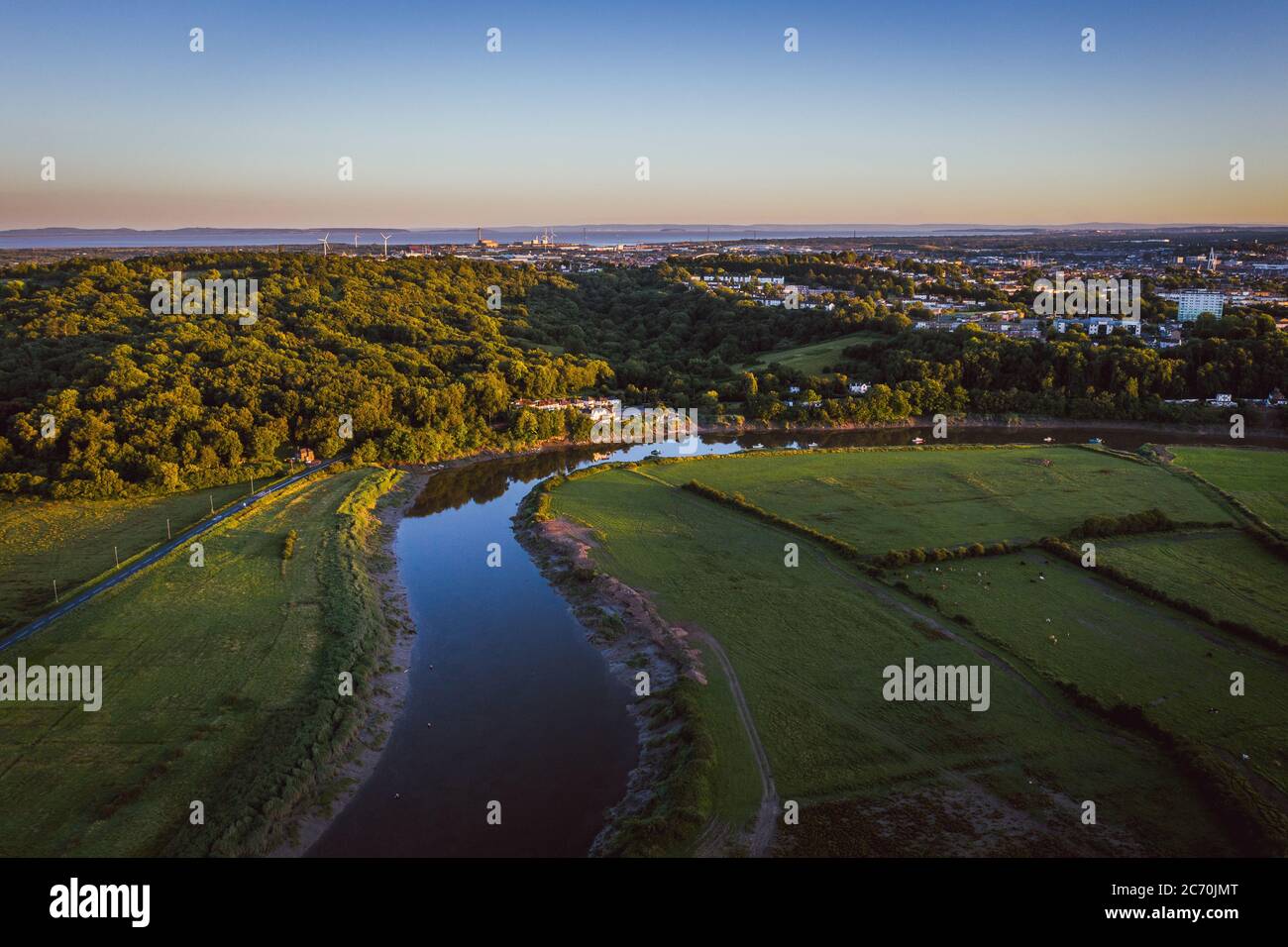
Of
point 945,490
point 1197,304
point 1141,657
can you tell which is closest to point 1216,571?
point 1141,657

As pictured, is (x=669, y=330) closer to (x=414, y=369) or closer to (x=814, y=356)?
(x=814, y=356)

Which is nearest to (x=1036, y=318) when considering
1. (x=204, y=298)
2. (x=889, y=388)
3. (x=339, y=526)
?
(x=889, y=388)

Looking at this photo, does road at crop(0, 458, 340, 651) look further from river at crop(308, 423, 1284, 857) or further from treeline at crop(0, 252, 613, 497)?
river at crop(308, 423, 1284, 857)

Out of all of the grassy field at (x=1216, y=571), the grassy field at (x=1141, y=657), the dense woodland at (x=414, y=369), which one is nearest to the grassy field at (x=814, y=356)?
the dense woodland at (x=414, y=369)

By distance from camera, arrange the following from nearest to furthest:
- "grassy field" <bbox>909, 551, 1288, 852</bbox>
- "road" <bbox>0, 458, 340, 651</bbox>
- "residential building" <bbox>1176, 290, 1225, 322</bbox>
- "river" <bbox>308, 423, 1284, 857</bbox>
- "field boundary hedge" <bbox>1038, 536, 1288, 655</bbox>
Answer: "river" <bbox>308, 423, 1284, 857</bbox> < "grassy field" <bbox>909, 551, 1288, 852</bbox> < "field boundary hedge" <bbox>1038, 536, 1288, 655</bbox> < "road" <bbox>0, 458, 340, 651</bbox> < "residential building" <bbox>1176, 290, 1225, 322</bbox>

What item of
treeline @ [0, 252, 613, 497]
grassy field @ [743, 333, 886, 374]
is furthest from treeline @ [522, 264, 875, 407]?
treeline @ [0, 252, 613, 497]

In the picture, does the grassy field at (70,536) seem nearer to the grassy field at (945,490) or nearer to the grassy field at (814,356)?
the grassy field at (945,490)

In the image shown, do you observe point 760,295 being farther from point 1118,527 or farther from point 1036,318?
point 1118,527
